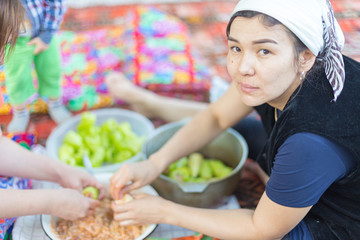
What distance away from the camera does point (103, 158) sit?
1920 mm

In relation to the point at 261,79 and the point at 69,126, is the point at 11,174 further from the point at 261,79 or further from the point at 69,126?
the point at 261,79

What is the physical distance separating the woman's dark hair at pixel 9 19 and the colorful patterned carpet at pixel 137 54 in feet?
3.69

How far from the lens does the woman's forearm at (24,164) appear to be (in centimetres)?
144

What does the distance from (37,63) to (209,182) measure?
1.33 meters

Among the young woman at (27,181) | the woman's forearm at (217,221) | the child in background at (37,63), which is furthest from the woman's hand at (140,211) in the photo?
the child in background at (37,63)

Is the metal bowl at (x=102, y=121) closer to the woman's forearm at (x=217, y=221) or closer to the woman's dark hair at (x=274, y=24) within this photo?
the woman's forearm at (x=217, y=221)

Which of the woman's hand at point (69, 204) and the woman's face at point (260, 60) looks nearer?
the woman's face at point (260, 60)

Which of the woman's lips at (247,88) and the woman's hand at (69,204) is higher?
the woman's lips at (247,88)

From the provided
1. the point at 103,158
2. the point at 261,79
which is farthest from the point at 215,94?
the point at 261,79

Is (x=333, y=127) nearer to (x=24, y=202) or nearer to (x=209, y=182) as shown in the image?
(x=209, y=182)

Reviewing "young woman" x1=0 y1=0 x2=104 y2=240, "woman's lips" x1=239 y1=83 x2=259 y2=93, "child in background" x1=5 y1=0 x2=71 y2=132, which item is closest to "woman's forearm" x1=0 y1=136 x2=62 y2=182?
"young woman" x1=0 y1=0 x2=104 y2=240

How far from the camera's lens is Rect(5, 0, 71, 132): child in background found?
1.94 m

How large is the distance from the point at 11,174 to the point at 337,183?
117 cm

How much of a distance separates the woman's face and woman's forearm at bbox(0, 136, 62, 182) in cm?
82
